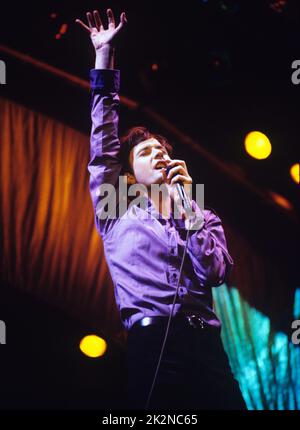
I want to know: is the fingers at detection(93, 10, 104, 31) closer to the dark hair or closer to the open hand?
the open hand

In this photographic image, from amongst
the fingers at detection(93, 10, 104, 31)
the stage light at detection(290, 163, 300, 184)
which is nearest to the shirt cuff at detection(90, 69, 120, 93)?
the fingers at detection(93, 10, 104, 31)

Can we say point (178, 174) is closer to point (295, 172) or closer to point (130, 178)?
point (130, 178)

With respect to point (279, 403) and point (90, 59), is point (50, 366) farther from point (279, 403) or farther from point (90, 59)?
point (90, 59)

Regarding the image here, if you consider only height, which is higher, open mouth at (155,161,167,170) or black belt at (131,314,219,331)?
open mouth at (155,161,167,170)

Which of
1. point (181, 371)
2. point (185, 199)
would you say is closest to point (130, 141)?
point (185, 199)

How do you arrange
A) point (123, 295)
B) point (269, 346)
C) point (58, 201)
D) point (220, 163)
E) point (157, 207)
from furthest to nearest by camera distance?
point (220, 163)
point (269, 346)
point (58, 201)
point (157, 207)
point (123, 295)

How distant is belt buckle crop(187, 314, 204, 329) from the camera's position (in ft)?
4.76

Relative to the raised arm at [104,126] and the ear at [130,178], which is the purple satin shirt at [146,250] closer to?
the raised arm at [104,126]

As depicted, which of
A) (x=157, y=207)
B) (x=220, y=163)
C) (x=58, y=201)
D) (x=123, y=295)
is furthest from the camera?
(x=220, y=163)

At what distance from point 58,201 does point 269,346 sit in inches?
53.5

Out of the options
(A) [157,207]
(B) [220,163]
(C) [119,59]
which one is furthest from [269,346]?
(C) [119,59]

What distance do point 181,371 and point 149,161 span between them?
0.74m

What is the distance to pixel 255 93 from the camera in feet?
9.21
